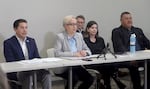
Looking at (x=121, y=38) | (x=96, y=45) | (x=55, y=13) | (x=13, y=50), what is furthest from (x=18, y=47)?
(x=121, y=38)

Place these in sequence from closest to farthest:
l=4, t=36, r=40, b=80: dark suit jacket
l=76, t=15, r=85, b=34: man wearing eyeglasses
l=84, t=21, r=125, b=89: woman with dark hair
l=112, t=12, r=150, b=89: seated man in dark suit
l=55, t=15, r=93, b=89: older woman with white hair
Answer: l=4, t=36, r=40, b=80: dark suit jacket < l=55, t=15, r=93, b=89: older woman with white hair < l=84, t=21, r=125, b=89: woman with dark hair < l=112, t=12, r=150, b=89: seated man in dark suit < l=76, t=15, r=85, b=34: man wearing eyeglasses

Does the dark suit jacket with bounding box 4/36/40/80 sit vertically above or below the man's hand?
above

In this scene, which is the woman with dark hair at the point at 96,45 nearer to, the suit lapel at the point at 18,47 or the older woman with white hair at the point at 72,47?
the older woman with white hair at the point at 72,47

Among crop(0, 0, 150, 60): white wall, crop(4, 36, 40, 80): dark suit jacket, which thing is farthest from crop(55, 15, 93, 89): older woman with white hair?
crop(0, 0, 150, 60): white wall

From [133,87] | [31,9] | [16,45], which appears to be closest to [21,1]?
[31,9]

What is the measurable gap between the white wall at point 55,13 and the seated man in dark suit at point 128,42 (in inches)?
32.1

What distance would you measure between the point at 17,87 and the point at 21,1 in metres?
1.75

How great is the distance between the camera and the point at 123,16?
4.67m

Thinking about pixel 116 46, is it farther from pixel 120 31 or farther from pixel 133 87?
pixel 133 87

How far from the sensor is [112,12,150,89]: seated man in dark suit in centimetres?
439

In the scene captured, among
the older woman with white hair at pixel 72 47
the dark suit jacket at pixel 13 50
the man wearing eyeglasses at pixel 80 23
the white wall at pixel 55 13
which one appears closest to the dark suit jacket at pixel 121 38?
the man wearing eyeglasses at pixel 80 23

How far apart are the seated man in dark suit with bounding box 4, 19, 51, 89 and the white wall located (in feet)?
3.00

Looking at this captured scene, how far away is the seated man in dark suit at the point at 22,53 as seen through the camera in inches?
129

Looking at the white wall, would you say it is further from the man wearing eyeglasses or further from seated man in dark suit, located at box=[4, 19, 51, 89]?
seated man in dark suit, located at box=[4, 19, 51, 89]
